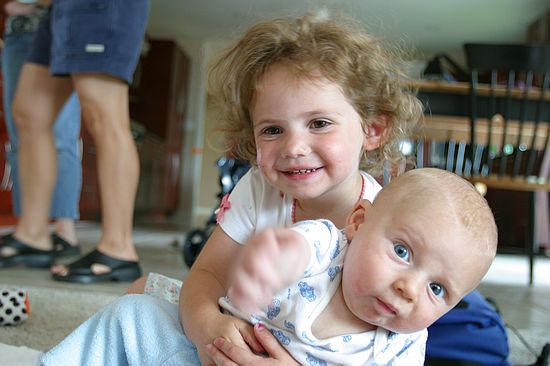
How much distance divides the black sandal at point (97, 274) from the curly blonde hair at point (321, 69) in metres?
0.70

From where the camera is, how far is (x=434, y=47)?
Result: 25.0 feet

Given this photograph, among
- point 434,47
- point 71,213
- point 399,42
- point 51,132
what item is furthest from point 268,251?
point 434,47

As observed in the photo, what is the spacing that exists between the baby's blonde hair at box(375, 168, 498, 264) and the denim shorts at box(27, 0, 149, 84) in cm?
105

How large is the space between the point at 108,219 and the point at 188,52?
22.6ft

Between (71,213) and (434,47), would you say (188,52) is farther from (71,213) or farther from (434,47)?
(71,213)

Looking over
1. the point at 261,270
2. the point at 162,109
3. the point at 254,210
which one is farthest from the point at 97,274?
the point at 162,109

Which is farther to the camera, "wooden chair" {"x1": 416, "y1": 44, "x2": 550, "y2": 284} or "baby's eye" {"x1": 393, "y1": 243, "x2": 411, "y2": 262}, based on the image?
"wooden chair" {"x1": 416, "y1": 44, "x2": 550, "y2": 284}

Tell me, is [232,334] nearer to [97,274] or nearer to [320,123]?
[320,123]

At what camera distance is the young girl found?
77 centimetres

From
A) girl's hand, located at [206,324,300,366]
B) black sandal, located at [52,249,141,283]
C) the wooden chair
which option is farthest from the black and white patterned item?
the wooden chair

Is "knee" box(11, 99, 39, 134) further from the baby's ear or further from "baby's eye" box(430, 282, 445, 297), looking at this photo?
"baby's eye" box(430, 282, 445, 297)

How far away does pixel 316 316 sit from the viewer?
675 mm

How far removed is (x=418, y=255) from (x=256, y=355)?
23 centimetres

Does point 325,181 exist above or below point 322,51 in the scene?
below
